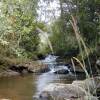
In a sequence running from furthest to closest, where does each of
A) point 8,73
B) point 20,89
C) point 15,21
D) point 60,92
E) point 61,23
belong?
point 8,73, point 61,23, point 15,21, point 20,89, point 60,92

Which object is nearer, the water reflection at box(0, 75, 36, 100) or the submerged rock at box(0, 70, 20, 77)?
the water reflection at box(0, 75, 36, 100)

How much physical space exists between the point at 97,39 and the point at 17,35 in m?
4.53

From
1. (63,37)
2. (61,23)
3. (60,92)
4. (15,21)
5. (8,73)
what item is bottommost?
(8,73)

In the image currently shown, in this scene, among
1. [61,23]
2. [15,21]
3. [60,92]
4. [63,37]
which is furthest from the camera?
[63,37]

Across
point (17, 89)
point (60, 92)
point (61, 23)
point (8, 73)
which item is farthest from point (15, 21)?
point (60, 92)

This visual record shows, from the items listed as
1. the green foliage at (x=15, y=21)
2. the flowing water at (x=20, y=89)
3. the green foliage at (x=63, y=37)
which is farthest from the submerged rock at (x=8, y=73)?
the green foliage at (x=63, y=37)

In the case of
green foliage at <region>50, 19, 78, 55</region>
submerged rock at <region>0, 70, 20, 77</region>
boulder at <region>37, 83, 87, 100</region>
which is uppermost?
green foliage at <region>50, 19, 78, 55</region>

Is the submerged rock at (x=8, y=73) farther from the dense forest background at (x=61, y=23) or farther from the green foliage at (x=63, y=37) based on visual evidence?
the green foliage at (x=63, y=37)

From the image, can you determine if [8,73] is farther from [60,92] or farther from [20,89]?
[60,92]

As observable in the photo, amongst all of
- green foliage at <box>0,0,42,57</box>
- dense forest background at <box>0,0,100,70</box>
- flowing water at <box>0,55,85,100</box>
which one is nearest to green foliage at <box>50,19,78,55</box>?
dense forest background at <box>0,0,100,70</box>

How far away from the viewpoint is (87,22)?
15.4 m

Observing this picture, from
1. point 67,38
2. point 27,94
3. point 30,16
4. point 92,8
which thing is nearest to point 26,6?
point 30,16

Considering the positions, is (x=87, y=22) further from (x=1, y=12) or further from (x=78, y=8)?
(x=1, y=12)

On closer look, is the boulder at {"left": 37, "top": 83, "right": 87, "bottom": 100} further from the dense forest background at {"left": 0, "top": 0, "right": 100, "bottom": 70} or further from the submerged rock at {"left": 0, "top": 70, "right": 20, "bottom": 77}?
the submerged rock at {"left": 0, "top": 70, "right": 20, "bottom": 77}
